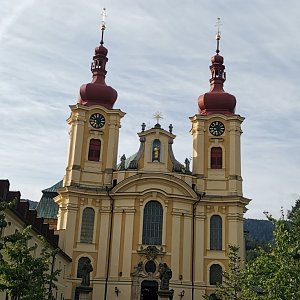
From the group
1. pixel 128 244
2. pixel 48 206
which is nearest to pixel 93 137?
pixel 128 244

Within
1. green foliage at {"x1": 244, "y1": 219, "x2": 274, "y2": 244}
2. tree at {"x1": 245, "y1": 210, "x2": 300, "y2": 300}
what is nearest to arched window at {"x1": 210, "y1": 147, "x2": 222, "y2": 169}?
tree at {"x1": 245, "y1": 210, "x2": 300, "y2": 300}

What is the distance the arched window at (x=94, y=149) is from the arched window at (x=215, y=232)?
12563 millimetres

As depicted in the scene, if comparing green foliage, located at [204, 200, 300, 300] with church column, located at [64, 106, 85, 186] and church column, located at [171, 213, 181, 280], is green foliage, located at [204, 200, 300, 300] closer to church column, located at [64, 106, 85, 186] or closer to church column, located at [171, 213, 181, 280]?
church column, located at [171, 213, 181, 280]

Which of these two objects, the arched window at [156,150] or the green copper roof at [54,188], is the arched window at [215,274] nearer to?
the arched window at [156,150]

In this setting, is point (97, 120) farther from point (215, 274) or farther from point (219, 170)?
point (215, 274)

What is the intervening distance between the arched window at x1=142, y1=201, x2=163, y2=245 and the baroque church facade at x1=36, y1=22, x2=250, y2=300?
0.09 meters

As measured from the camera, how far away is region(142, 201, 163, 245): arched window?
5212 cm

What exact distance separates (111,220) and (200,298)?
10.7 m

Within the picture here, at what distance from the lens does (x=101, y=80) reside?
192 feet

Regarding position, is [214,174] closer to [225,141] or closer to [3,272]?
[225,141]

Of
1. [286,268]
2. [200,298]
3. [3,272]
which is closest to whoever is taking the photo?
[3,272]

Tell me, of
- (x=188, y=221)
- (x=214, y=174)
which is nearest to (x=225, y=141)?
(x=214, y=174)

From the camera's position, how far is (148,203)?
2085 inches

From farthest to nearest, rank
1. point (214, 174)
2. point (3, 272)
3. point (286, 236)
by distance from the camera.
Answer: point (214, 174) < point (286, 236) < point (3, 272)
